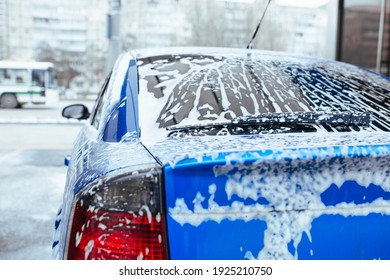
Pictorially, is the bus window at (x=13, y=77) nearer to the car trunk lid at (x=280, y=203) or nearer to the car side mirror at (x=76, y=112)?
the car side mirror at (x=76, y=112)

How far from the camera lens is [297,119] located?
4.25ft

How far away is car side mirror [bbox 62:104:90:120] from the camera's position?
2865mm

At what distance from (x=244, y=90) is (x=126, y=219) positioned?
786 millimetres

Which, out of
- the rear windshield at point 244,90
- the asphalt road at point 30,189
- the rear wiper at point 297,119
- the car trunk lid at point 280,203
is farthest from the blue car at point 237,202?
the asphalt road at point 30,189

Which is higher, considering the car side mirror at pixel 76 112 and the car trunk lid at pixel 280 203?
the car trunk lid at pixel 280 203

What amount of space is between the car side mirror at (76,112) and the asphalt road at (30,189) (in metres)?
0.99

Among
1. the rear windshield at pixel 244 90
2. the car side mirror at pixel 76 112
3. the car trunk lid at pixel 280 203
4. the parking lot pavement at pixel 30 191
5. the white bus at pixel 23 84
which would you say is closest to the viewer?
the car trunk lid at pixel 280 203

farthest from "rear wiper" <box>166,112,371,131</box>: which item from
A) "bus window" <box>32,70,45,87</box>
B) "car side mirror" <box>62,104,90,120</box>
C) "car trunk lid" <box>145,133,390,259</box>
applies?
"bus window" <box>32,70,45,87</box>

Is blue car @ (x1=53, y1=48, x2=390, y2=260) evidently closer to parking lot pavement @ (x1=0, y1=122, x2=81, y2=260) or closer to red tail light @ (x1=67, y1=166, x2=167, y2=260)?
red tail light @ (x1=67, y1=166, x2=167, y2=260)

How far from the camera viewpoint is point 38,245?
10.4 ft

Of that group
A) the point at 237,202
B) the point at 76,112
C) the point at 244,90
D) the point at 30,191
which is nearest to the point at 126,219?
the point at 237,202

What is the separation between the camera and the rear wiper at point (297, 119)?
4.18 feet

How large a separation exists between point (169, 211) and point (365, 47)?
30.1ft
